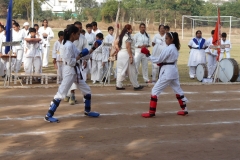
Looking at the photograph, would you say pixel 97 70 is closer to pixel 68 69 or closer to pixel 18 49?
pixel 18 49

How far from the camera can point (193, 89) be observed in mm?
14242

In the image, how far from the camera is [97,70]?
51.4 ft

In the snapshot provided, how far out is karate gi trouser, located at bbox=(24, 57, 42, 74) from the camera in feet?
→ 49.3

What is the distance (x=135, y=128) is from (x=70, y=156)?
2.25m

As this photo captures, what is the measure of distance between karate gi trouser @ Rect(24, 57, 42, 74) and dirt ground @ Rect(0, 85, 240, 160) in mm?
2086

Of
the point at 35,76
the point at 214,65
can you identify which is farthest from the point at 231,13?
the point at 35,76

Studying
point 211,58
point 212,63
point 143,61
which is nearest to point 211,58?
point 211,58

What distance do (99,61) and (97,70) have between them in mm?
311

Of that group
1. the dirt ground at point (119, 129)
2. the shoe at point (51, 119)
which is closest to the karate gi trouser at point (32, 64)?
the dirt ground at point (119, 129)

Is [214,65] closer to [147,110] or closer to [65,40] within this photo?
[147,110]

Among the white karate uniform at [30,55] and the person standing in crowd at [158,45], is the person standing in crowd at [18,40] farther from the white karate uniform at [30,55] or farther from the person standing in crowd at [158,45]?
the person standing in crowd at [158,45]

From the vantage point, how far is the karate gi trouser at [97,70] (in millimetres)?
15498

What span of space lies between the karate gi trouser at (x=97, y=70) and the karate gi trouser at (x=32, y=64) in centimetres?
174

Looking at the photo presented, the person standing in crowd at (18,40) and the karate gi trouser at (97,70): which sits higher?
the person standing in crowd at (18,40)
